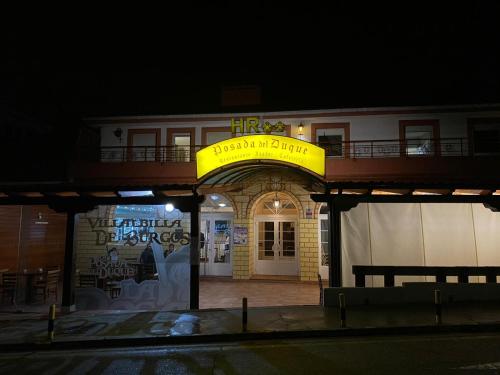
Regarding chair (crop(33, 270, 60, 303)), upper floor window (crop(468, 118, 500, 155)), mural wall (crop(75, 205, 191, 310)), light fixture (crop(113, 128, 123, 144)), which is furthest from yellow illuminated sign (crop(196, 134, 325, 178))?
upper floor window (crop(468, 118, 500, 155))

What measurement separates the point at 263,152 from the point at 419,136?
1007cm

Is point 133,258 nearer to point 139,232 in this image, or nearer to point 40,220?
point 139,232

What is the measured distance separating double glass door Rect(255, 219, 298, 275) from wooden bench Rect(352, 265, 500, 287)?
6009mm

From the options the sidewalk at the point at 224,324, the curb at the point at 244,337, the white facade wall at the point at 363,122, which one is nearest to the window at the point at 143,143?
the white facade wall at the point at 363,122

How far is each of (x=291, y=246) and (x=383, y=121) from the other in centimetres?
709

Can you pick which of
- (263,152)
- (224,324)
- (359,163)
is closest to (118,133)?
(263,152)

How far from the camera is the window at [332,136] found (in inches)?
632

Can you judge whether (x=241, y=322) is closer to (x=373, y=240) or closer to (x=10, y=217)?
(x=373, y=240)

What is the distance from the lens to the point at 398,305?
966 centimetres

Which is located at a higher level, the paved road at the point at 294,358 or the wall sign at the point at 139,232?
the wall sign at the point at 139,232

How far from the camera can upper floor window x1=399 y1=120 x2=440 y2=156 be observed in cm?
1579

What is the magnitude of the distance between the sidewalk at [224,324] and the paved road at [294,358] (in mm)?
263

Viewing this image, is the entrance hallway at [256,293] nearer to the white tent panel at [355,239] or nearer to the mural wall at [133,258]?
the mural wall at [133,258]

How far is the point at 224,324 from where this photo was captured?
812 cm
